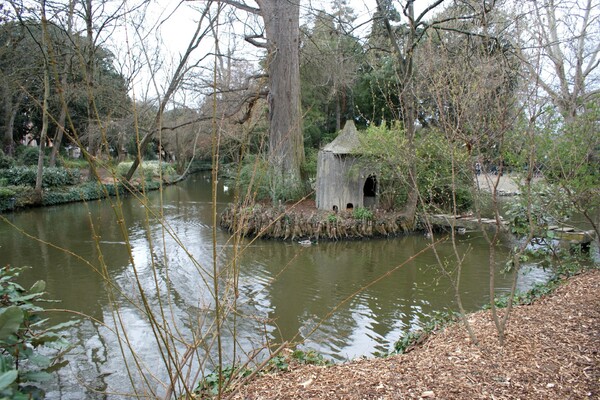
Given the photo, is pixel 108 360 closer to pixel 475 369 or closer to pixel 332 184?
pixel 475 369

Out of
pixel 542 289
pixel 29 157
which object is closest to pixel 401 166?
pixel 542 289

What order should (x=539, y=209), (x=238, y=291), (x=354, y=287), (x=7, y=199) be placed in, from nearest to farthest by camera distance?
(x=238, y=291)
(x=539, y=209)
(x=354, y=287)
(x=7, y=199)

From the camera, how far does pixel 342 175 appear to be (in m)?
12.7

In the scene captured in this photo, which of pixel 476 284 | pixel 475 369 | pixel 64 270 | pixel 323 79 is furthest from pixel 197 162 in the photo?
pixel 475 369

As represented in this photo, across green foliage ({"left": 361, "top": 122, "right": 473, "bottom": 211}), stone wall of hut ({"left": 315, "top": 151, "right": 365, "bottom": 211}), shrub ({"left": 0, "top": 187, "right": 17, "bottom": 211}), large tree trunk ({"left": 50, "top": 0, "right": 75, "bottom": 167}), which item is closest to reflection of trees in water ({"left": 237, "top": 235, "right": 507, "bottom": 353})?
green foliage ({"left": 361, "top": 122, "right": 473, "bottom": 211})

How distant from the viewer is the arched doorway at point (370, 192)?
43.5 ft

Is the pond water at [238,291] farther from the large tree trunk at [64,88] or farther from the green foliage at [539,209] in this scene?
the green foliage at [539,209]

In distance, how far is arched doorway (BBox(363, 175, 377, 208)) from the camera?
43.5 feet

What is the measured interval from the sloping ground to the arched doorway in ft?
30.4

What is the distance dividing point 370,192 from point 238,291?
9.74m

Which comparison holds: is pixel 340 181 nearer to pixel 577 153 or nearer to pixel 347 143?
pixel 347 143

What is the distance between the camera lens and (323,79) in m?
19.0

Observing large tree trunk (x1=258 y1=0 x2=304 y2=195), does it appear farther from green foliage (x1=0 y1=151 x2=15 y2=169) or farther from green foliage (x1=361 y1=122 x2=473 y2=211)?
green foliage (x1=0 y1=151 x2=15 y2=169)

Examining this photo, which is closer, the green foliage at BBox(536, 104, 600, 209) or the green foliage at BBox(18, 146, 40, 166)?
the green foliage at BBox(536, 104, 600, 209)
